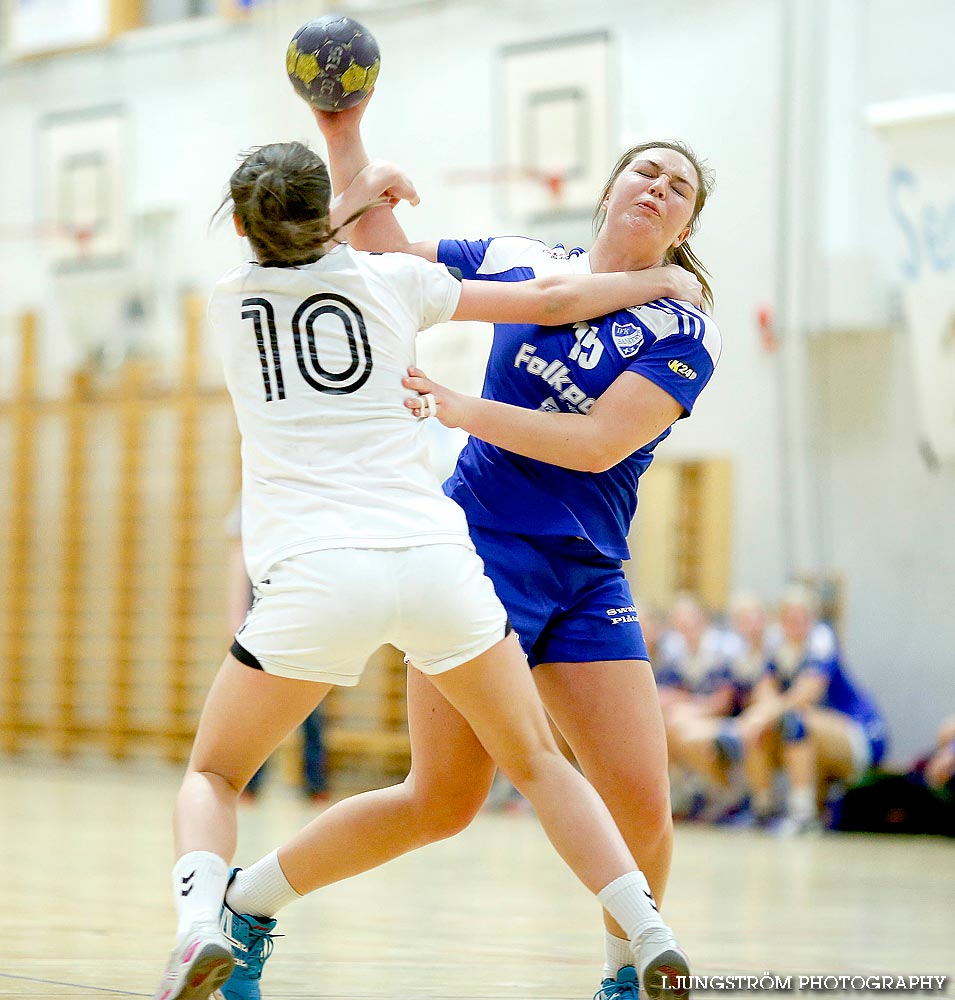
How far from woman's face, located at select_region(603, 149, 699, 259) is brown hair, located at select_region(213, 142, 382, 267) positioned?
0.71m

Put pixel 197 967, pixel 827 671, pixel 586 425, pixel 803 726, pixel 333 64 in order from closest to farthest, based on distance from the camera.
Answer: pixel 197 967 < pixel 586 425 < pixel 333 64 < pixel 803 726 < pixel 827 671

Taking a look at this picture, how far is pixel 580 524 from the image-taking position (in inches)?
111

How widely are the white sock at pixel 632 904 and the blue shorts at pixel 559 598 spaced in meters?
0.47

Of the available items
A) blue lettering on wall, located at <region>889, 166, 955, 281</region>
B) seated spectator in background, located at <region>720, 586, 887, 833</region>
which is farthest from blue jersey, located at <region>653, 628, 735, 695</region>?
blue lettering on wall, located at <region>889, 166, 955, 281</region>

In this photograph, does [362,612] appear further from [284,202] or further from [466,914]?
[466,914]

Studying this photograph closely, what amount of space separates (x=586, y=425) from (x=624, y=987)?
3.33 ft

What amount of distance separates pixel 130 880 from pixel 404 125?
23.5 feet

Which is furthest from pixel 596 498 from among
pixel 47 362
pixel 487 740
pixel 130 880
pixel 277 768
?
pixel 47 362

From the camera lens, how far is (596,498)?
287 centimetres

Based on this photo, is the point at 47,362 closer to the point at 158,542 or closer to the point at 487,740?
the point at 158,542

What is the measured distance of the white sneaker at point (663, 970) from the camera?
7.73ft

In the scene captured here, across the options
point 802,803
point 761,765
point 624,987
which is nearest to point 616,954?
point 624,987

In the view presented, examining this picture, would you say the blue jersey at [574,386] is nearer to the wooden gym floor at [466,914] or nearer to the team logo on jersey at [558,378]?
the team logo on jersey at [558,378]

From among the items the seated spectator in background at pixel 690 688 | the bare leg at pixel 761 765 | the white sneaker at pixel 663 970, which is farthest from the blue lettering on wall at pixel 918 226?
the white sneaker at pixel 663 970
